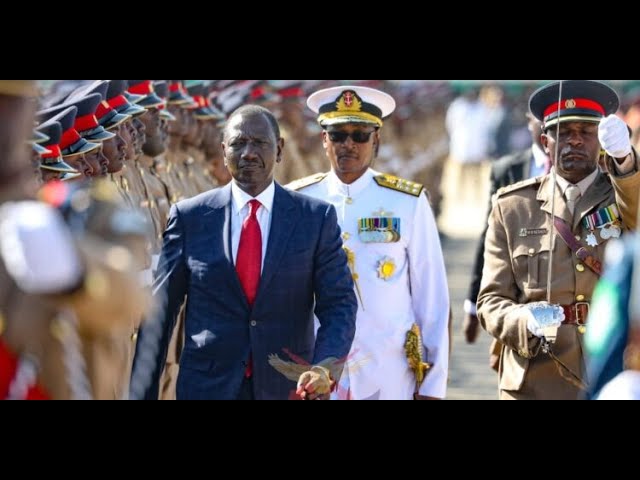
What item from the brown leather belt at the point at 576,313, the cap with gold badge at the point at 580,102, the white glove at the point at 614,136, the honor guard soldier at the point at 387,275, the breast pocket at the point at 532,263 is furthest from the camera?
the honor guard soldier at the point at 387,275

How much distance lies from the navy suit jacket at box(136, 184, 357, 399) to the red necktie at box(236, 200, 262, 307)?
48 millimetres

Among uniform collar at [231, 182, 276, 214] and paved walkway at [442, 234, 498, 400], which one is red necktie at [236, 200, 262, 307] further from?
paved walkway at [442, 234, 498, 400]

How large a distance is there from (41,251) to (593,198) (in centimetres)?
375

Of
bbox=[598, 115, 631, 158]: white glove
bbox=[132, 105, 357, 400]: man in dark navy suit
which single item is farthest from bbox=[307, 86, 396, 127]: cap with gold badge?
bbox=[598, 115, 631, 158]: white glove

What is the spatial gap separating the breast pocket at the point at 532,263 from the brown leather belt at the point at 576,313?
0.17 meters

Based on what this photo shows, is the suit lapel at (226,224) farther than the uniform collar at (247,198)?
No

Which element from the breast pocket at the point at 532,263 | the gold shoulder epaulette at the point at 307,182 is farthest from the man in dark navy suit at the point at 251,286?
the gold shoulder epaulette at the point at 307,182

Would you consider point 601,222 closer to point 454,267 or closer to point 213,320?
point 213,320

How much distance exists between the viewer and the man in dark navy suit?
270 inches

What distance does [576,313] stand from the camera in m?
7.26

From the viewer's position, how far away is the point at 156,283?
6957 mm

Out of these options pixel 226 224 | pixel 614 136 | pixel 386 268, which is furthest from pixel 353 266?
pixel 614 136

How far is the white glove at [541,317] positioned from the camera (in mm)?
7059

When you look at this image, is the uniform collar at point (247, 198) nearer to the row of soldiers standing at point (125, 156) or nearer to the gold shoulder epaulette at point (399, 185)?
the row of soldiers standing at point (125, 156)
